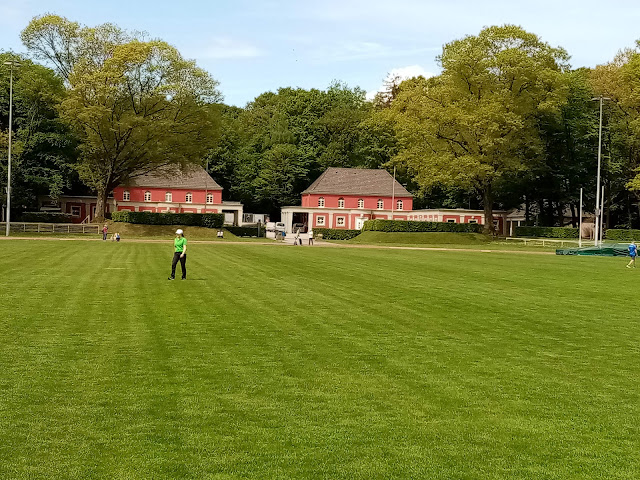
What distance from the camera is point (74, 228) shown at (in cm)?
6556

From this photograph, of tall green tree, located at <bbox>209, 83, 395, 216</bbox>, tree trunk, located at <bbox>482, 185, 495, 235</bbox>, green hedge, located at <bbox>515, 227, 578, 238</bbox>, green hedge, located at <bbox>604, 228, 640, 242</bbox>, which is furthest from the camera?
tall green tree, located at <bbox>209, 83, 395, 216</bbox>

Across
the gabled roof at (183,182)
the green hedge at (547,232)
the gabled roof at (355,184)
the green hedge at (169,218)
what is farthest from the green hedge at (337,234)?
the gabled roof at (183,182)

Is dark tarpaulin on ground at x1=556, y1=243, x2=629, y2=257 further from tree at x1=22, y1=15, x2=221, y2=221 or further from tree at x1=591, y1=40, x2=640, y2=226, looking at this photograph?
tree at x1=22, y1=15, x2=221, y2=221

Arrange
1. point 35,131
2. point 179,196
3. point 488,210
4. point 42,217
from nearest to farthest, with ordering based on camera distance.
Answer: point 35,131 < point 42,217 < point 488,210 < point 179,196

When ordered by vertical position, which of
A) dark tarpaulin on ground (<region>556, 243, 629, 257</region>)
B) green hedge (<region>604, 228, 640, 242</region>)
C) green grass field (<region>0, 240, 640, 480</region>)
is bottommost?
green grass field (<region>0, 240, 640, 480</region>)

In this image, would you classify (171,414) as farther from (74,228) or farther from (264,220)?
(264,220)

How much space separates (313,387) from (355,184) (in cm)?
8187

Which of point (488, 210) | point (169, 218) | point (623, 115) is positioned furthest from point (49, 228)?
point (623, 115)

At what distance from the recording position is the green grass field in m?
6.03

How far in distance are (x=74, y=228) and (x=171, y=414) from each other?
62278 mm

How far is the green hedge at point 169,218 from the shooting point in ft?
224

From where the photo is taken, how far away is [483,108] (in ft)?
210

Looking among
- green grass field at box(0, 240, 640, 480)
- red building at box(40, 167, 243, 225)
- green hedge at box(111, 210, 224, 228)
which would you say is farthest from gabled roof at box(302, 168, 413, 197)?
green grass field at box(0, 240, 640, 480)

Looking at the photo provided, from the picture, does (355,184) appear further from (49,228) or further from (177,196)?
(49,228)
